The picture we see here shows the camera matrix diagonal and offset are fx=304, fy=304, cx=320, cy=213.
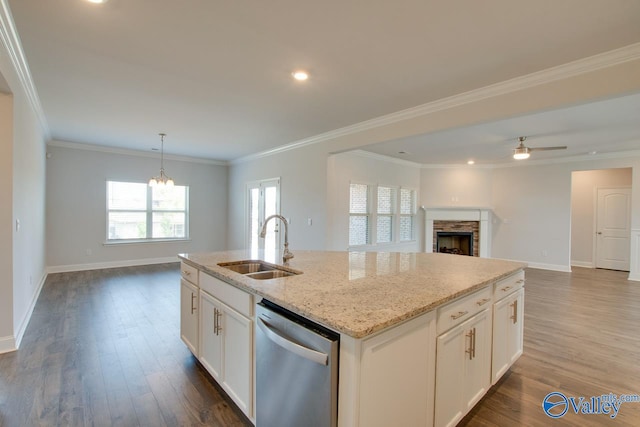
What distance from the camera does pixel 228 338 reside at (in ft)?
6.49

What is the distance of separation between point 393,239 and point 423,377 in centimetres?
559

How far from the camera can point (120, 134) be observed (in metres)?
5.25

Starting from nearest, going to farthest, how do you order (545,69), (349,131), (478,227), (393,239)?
(545,69) < (349,131) < (393,239) < (478,227)

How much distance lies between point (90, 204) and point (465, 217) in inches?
332

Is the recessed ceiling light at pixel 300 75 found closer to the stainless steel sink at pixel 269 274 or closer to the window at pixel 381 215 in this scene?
the stainless steel sink at pixel 269 274

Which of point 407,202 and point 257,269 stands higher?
point 407,202

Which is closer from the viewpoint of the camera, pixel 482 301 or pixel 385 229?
pixel 482 301

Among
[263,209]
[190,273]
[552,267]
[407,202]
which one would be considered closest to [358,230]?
[407,202]

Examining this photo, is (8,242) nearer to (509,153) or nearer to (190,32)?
(190,32)

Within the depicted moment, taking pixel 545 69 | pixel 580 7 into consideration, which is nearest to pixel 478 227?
pixel 545 69

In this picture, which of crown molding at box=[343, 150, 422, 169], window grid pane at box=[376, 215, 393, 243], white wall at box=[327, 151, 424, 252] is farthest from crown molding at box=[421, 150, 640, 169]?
window grid pane at box=[376, 215, 393, 243]

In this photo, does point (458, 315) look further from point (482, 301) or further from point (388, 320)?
point (388, 320)

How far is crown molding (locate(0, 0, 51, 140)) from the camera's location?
2.02m

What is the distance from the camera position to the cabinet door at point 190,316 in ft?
8.04
